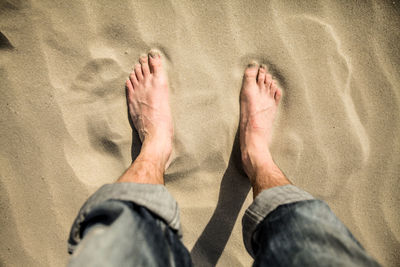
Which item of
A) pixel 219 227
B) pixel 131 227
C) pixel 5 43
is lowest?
pixel 219 227

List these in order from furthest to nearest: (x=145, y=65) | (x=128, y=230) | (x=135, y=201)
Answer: (x=145, y=65) < (x=135, y=201) < (x=128, y=230)

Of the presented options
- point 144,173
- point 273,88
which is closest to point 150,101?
point 144,173

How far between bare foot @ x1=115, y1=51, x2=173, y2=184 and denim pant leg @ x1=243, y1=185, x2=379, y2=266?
Result: 0.58 m

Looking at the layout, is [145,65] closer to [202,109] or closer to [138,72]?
[138,72]

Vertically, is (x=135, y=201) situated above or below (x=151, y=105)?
below

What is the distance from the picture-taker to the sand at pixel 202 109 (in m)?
1.22

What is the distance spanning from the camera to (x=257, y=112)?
1.33 m

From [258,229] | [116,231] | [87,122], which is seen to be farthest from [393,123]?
[87,122]

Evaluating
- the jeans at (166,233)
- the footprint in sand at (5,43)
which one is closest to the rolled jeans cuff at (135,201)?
the jeans at (166,233)

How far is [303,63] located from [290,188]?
723mm

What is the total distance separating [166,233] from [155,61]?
0.92m

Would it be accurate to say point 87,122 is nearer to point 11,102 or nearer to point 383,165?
point 11,102

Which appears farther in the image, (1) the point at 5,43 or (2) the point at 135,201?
(1) the point at 5,43

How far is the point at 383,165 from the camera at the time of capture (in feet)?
4.29
